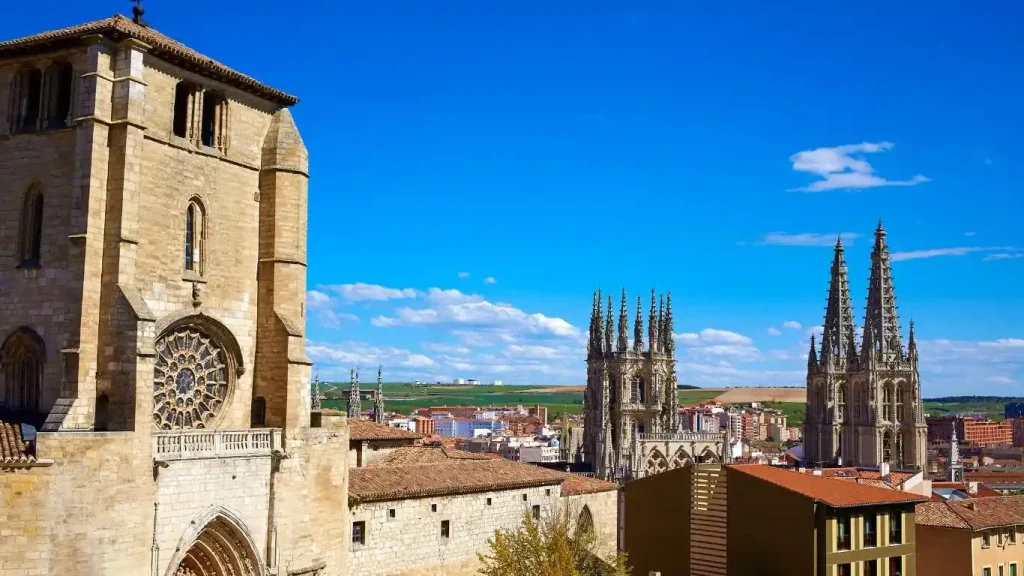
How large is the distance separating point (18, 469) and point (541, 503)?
18.6 metres

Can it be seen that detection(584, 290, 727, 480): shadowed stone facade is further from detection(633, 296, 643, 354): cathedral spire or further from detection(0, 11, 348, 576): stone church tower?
detection(0, 11, 348, 576): stone church tower

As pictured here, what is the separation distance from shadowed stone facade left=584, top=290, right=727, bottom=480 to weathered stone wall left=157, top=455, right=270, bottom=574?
52.6 m

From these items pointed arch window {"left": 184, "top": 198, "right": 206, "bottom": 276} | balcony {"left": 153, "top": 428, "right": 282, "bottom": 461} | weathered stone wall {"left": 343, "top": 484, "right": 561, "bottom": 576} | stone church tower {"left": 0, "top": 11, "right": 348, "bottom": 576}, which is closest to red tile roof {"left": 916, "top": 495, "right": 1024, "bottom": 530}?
weathered stone wall {"left": 343, "top": 484, "right": 561, "bottom": 576}

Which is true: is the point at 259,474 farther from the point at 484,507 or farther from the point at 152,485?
the point at 484,507

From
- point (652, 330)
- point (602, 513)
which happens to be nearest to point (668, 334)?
point (652, 330)

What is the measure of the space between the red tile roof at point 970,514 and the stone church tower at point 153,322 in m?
22.3

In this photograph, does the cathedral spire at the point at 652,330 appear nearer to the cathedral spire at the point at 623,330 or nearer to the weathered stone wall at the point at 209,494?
the cathedral spire at the point at 623,330

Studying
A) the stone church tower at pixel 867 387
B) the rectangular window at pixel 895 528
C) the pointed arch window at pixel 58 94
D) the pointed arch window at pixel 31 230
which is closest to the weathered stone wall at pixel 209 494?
the pointed arch window at pixel 31 230

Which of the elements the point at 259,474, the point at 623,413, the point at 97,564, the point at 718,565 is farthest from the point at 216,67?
the point at 623,413

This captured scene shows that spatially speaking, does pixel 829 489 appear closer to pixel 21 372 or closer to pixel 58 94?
pixel 21 372

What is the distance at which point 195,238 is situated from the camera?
2509 cm

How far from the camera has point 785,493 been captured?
30.0 metres

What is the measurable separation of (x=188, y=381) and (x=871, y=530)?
19835 mm

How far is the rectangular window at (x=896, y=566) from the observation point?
32022 mm
